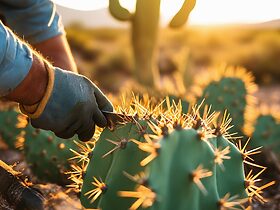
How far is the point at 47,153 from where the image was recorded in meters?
2.38

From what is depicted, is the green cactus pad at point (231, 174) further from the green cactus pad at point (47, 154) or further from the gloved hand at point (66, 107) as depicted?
the green cactus pad at point (47, 154)

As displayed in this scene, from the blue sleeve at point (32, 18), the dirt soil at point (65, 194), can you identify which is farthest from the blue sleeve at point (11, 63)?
the blue sleeve at point (32, 18)

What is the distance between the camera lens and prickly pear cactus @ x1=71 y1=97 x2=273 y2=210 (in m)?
1.38

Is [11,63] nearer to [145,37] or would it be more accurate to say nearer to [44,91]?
[44,91]

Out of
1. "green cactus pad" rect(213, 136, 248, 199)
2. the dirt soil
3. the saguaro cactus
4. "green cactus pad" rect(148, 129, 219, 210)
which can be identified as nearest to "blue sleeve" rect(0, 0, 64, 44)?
the dirt soil

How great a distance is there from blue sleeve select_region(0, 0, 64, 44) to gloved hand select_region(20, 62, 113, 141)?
1021 mm

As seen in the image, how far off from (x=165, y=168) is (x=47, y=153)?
109 cm

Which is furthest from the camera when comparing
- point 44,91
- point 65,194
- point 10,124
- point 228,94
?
point 10,124

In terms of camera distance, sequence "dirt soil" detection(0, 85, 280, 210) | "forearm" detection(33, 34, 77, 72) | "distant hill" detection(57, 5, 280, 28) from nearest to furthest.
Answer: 1. "dirt soil" detection(0, 85, 280, 210)
2. "forearm" detection(33, 34, 77, 72)
3. "distant hill" detection(57, 5, 280, 28)

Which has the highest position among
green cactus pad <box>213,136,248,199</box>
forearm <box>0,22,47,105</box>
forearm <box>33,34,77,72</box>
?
forearm <box>0,22,47,105</box>

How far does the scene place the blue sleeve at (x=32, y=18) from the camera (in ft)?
8.79

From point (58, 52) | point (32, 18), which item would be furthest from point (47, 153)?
point (32, 18)

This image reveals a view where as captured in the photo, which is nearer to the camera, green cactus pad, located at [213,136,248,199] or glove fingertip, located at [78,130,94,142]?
green cactus pad, located at [213,136,248,199]

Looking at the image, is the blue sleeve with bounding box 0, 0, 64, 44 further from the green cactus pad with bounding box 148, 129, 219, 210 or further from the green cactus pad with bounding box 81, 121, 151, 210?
the green cactus pad with bounding box 148, 129, 219, 210
